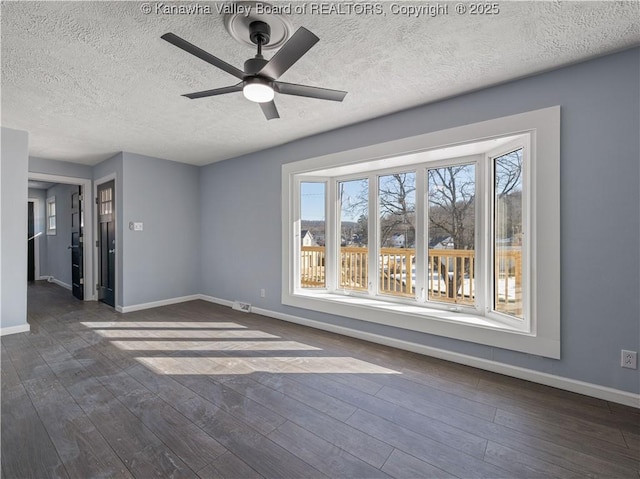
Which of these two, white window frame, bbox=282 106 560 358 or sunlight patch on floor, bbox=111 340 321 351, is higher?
white window frame, bbox=282 106 560 358

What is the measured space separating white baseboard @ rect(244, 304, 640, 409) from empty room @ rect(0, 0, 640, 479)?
2 cm

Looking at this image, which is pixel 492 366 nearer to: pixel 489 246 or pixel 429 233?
pixel 489 246

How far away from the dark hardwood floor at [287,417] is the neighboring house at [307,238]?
1.54 metres

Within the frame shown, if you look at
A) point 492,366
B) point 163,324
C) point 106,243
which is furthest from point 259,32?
point 106,243

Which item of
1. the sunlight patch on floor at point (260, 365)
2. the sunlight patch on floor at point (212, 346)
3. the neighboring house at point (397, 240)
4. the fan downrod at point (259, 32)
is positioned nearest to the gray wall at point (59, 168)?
the sunlight patch on floor at point (212, 346)

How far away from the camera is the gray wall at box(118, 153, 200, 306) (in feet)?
15.2

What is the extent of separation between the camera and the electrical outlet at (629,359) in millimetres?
2039

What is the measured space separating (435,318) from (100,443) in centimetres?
268

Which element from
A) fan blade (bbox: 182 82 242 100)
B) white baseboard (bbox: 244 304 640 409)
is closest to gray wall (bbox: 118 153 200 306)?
white baseboard (bbox: 244 304 640 409)

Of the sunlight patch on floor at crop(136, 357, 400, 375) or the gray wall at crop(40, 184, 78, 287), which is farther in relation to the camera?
the gray wall at crop(40, 184, 78, 287)

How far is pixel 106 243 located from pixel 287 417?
15.7 feet

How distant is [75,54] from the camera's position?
2.06m

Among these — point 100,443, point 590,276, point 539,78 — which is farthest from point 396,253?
point 100,443

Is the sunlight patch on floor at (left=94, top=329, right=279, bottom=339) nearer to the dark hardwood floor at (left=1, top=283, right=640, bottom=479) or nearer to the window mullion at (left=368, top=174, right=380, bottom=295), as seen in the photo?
the dark hardwood floor at (left=1, top=283, right=640, bottom=479)
